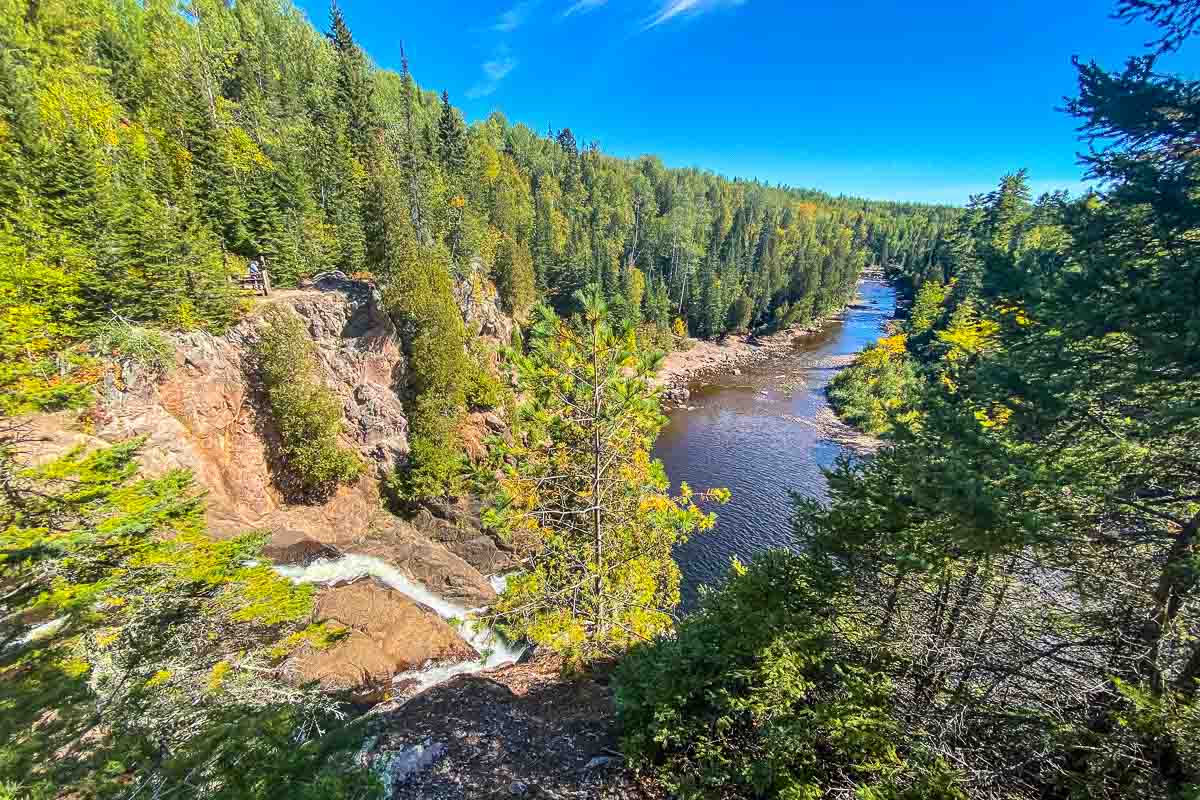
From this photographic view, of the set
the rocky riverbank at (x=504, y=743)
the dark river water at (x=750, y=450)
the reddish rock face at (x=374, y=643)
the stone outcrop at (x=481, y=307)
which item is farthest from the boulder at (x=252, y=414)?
the dark river water at (x=750, y=450)

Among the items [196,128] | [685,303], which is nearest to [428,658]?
[196,128]

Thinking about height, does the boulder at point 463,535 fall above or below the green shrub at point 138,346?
below

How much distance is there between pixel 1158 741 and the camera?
4.24 meters

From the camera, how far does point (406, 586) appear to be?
2041 cm

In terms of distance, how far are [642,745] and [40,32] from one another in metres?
51.7

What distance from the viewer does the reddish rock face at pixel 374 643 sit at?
44.1ft

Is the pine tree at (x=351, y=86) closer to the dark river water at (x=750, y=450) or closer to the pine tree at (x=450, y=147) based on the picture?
the pine tree at (x=450, y=147)

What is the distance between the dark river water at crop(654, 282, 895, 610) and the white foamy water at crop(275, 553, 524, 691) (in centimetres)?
971

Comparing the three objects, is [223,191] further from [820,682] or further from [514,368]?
[820,682]

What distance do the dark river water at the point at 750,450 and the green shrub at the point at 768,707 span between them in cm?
1512

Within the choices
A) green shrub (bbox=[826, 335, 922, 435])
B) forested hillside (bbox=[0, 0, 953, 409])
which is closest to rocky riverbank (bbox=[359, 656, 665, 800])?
forested hillside (bbox=[0, 0, 953, 409])

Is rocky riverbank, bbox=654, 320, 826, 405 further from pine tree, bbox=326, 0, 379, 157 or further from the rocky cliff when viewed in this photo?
pine tree, bbox=326, 0, 379, 157

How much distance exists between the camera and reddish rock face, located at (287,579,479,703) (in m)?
13.4

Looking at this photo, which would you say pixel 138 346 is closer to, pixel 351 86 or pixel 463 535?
pixel 463 535
